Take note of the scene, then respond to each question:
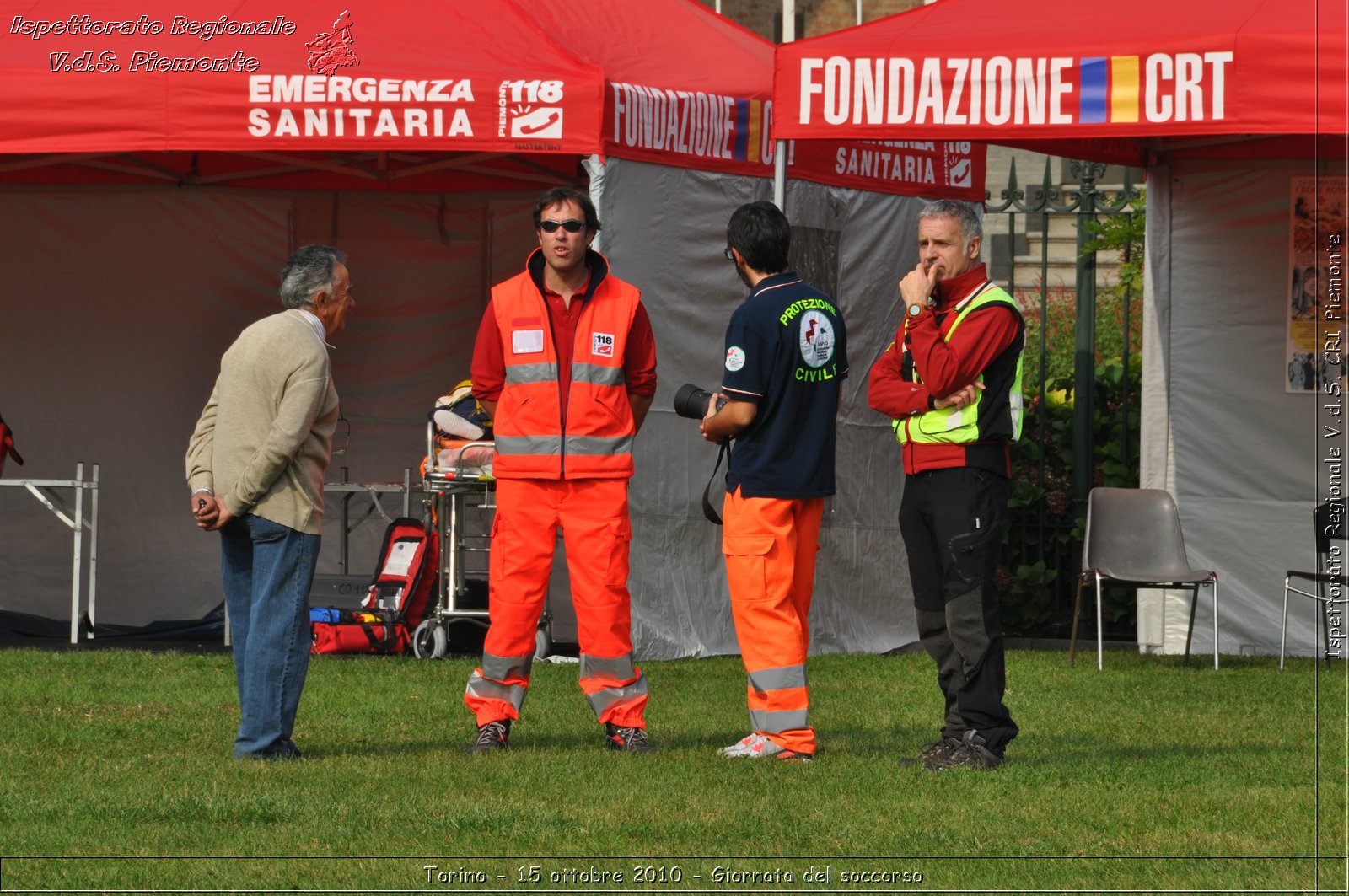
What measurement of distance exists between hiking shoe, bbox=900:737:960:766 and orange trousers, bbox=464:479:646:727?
3.25 feet

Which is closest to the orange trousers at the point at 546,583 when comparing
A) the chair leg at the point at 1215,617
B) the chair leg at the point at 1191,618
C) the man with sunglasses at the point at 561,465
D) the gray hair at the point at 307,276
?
the man with sunglasses at the point at 561,465

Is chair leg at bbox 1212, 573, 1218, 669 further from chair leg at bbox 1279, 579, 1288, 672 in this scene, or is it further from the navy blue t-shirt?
the navy blue t-shirt

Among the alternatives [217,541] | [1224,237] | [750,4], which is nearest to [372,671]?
[217,541]

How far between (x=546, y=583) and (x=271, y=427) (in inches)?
42.8

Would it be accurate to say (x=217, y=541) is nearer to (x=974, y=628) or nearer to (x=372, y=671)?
(x=372, y=671)

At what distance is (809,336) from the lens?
6.18m

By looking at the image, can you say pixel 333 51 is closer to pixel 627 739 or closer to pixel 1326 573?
pixel 627 739

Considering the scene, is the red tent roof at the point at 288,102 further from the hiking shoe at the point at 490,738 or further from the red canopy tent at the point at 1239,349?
the hiking shoe at the point at 490,738

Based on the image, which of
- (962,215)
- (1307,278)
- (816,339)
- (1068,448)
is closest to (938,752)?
(816,339)

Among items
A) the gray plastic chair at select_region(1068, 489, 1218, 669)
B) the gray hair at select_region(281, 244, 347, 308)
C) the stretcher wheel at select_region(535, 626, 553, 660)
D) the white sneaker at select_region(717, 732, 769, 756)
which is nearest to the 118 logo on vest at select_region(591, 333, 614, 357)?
the gray hair at select_region(281, 244, 347, 308)

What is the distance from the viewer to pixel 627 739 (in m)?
6.49

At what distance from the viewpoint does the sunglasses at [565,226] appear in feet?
20.9

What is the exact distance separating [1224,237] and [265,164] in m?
5.75

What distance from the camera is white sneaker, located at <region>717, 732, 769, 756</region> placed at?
6.29 meters
